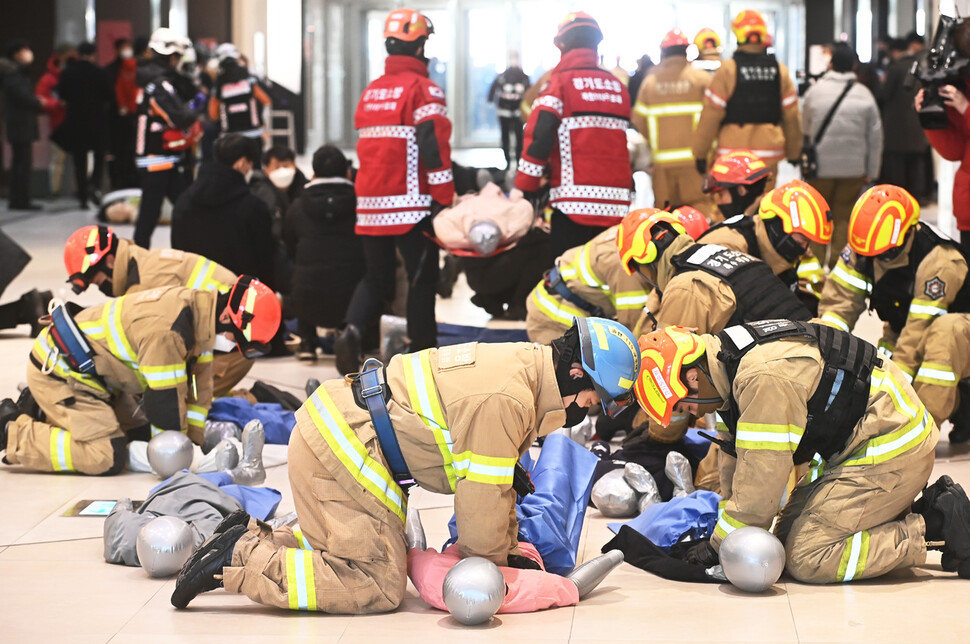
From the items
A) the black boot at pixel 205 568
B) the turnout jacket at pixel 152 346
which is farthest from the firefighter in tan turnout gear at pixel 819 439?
the turnout jacket at pixel 152 346

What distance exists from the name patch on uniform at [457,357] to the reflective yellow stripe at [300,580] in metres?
0.71

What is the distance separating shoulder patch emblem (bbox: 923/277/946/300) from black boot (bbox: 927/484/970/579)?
5.31ft

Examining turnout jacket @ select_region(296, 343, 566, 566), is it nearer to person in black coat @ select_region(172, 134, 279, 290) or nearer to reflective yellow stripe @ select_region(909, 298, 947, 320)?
reflective yellow stripe @ select_region(909, 298, 947, 320)

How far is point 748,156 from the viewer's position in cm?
657

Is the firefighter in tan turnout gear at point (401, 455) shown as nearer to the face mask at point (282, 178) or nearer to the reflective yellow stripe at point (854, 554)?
the reflective yellow stripe at point (854, 554)

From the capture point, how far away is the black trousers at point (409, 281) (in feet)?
24.7

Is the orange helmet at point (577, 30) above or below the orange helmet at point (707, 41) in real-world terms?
below

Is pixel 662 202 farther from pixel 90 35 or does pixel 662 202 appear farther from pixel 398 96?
pixel 90 35

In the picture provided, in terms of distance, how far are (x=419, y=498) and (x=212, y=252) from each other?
10.2 feet

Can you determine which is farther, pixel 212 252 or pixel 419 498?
pixel 212 252

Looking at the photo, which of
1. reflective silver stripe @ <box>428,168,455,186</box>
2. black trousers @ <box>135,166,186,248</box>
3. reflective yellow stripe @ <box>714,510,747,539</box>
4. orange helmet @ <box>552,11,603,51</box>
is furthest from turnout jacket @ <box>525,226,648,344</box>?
black trousers @ <box>135,166,186,248</box>

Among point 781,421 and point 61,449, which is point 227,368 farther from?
point 781,421

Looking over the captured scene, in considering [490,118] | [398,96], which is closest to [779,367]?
[398,96]

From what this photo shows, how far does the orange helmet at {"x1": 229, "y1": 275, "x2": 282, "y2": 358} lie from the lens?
5492 millimetres
